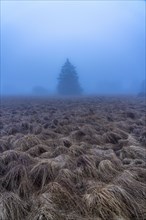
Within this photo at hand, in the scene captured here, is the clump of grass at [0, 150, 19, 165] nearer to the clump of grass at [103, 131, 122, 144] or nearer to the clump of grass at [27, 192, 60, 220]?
the clump of grass at [27, 192, 60, 220]

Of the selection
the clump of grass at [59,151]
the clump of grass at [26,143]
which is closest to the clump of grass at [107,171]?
the clump of grass at [59,151]

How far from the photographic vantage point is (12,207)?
4137mm

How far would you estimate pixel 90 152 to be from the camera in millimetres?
6797

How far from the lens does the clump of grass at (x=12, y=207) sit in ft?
13.1

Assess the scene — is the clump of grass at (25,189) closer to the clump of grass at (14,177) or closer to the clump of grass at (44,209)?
the clump of grass at (14,177)

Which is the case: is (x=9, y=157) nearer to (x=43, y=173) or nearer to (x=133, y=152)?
(x=43, y=173)

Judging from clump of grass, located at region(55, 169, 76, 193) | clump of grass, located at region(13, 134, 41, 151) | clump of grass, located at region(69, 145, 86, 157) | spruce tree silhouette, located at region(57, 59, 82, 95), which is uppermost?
spruce tree silhouette, located at region(57, 59, 82, 95)

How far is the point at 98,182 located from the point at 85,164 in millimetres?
937

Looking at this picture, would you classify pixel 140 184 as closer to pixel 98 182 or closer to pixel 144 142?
pixel 98 182

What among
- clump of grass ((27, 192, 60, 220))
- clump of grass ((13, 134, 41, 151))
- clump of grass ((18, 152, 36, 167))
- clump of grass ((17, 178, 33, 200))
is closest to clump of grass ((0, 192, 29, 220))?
clump of grass ((27, 192, 60, 220))

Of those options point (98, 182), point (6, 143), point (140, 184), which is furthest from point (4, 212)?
point (6, 143)

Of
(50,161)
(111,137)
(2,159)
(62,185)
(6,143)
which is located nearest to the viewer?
(62,185)

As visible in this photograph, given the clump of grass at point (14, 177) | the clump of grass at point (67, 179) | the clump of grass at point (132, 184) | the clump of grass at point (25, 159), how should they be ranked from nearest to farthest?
the clump of grass at point (132, 184)
the clump of grass at point (67, 179)
the clump of grass at point (14, 177)
the clump of grass at point (25, 159)

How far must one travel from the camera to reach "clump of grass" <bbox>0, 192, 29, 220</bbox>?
3979 millimetres
